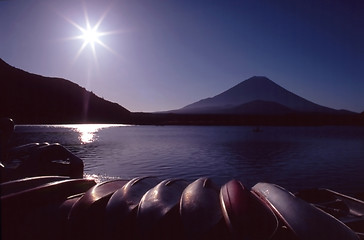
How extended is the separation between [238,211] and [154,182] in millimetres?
3419

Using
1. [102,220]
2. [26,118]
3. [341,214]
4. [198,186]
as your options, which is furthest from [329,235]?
[26,118]

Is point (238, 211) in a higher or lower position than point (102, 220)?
higher

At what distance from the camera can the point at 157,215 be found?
5.26 meters

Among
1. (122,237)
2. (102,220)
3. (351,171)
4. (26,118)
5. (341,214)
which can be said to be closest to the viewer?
(122,237)

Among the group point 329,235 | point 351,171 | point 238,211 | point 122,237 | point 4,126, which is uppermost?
point 4,126

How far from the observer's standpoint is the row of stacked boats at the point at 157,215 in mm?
4730

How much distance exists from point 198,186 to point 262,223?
196 centimetres

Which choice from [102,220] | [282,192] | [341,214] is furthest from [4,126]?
[341,214]

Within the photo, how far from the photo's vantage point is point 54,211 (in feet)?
18.0

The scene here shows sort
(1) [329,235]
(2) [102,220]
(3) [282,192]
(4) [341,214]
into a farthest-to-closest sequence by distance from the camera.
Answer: (4) [341,214] → (3) [282,192] → (2) [102,220] → (1) [329,235]

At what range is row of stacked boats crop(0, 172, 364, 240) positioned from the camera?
186 inches

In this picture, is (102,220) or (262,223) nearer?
(262,223)

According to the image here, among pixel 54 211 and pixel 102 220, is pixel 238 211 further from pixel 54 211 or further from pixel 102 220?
pixel 54 211

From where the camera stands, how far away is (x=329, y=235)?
4.68 meters
